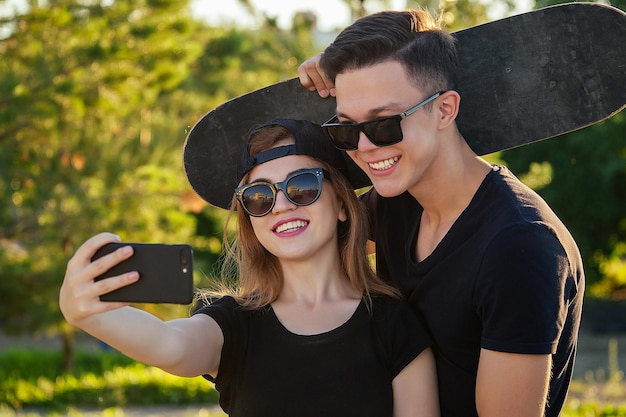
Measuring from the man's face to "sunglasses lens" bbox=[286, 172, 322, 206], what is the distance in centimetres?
19

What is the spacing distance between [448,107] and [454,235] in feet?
1.43

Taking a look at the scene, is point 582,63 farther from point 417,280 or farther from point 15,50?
point 15,50

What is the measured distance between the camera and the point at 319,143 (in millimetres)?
2953

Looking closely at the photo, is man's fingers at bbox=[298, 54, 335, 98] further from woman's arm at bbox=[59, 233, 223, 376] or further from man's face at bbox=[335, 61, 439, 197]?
woman's arm at bbox=[59, 233, 223, 376]

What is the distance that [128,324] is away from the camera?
230 cm

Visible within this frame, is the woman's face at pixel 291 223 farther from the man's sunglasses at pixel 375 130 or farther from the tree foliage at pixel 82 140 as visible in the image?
the tree foliage at pixel 82 140

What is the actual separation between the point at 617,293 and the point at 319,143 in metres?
20.0

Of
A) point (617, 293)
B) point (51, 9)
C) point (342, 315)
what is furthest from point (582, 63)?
point (617, 293)

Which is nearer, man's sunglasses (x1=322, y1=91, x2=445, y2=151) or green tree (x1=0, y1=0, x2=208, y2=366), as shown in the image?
man's sunglasses (x1=322, y1=91, x2=445, y2=151)

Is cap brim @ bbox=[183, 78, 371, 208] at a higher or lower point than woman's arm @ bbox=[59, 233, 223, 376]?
higher

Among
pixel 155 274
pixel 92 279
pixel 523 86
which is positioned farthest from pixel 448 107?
pixel 92 279

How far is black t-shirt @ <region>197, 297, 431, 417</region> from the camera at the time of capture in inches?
103

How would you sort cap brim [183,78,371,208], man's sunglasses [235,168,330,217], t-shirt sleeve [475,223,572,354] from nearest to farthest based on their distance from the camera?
t-shirt sleeve [475,223,572,354] → man's sunglasses [235,168,330,217] → cap brim [183,78,371,208]

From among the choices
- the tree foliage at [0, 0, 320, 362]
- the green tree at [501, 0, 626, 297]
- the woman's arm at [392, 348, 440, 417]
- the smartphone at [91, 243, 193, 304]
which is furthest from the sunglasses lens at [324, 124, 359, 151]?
the green tree at [501, 0, 626, 297]
